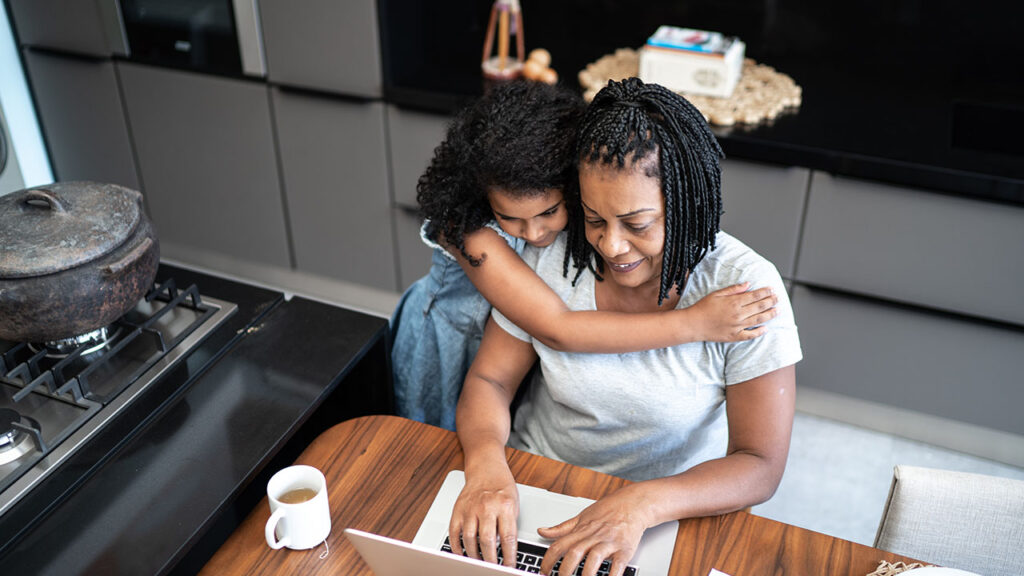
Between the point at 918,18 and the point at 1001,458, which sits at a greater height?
the point at 918,18

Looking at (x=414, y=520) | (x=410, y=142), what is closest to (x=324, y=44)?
(x=410, y=142)

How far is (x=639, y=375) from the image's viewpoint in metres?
1.26

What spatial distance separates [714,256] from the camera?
122 centimetres

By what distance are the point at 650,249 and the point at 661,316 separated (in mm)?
104

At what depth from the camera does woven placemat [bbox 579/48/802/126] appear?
6.77 ft

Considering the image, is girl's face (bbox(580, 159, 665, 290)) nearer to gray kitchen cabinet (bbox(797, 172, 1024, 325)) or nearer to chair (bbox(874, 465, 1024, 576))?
chair (bbox(874, 465, 1024, 576))

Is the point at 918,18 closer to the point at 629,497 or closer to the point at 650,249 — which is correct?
the point at 650,249

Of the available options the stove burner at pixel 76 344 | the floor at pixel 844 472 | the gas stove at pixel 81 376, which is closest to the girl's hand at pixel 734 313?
the gas stove at pixel 81 376

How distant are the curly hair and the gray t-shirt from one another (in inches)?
5.2

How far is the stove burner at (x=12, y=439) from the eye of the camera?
42.0 inches

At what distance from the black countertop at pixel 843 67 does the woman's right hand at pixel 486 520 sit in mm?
1188

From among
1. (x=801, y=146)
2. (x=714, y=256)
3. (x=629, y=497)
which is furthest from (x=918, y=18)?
(x=629, y=497)

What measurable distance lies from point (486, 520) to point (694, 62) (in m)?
1.44

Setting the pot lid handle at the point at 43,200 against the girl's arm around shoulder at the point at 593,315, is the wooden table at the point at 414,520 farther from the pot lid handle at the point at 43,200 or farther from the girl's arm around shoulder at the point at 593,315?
the pot lid handle at the point at 43,200
